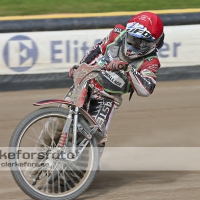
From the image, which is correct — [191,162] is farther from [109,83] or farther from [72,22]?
[72,22]

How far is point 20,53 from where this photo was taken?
831 cm

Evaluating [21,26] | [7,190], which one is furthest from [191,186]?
[21,26]

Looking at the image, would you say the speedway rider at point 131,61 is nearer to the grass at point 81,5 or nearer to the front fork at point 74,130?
the front fork at point 74,130

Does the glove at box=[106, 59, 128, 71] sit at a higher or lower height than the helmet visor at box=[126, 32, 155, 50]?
lower

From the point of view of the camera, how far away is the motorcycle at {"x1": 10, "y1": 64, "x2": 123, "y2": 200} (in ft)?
14.9

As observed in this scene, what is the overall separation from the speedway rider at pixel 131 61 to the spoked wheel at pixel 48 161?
11.6 inches

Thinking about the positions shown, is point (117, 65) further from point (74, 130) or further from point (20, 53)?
point (20, 53)

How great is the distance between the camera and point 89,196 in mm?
4863

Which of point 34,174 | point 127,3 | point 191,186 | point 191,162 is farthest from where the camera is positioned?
point 127,3

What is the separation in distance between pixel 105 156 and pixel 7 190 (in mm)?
1423

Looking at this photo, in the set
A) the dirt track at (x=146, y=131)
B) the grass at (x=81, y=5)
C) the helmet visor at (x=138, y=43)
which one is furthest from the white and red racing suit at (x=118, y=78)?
the grass at (x=81, y=5)

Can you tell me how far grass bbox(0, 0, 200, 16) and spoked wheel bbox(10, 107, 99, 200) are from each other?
6.09 m

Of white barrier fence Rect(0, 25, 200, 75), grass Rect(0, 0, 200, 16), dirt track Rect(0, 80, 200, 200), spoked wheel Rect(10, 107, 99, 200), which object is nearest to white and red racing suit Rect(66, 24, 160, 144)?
spoked wheel Rect(10, 107, 99, 200)

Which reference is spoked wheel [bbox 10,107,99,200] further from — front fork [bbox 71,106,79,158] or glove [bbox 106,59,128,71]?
glove [bbox 106,59,128,71]
